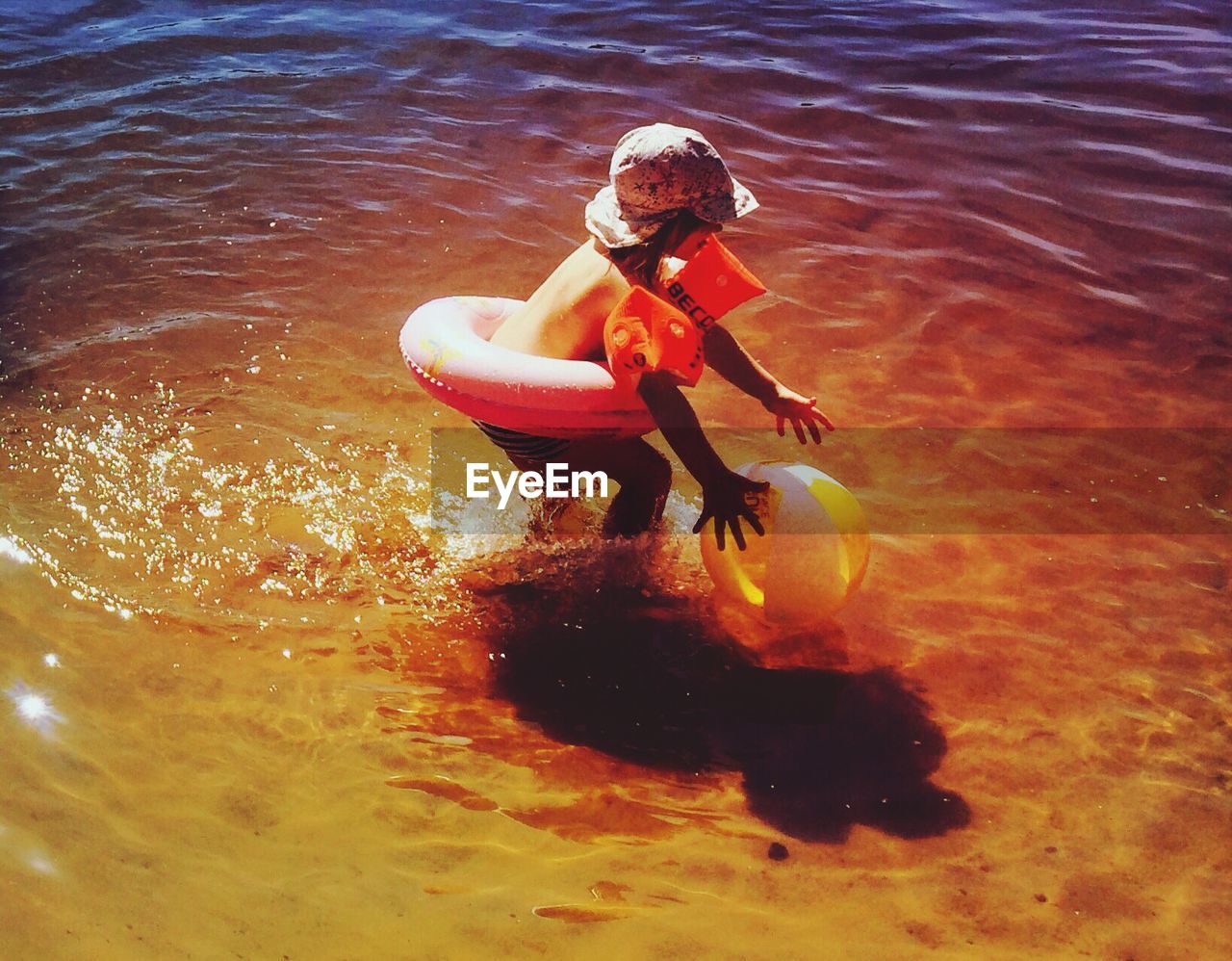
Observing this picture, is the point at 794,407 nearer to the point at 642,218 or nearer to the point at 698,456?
the point at 698,456

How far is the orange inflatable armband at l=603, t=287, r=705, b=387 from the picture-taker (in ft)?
10.6

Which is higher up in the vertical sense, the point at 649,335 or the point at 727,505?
the point at 649,335

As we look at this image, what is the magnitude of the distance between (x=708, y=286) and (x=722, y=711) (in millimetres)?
1365

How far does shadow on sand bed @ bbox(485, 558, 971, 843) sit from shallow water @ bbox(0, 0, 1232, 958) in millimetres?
14

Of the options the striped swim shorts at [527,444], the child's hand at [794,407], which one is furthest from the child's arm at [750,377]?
the striped swim shorts at [527,444]

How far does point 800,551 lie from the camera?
3.45m

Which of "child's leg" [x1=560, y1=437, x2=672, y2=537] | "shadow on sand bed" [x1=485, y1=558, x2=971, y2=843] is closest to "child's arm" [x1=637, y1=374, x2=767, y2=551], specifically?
"child's leg" [x1=560, y1=437, x2=672, y2=537]

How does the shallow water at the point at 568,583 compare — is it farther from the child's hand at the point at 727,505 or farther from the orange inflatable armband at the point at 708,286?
the orange inflatable armband at the point at 708,286

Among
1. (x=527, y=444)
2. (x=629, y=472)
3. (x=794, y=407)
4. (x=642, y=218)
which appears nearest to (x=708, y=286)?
(x=642, y=218)

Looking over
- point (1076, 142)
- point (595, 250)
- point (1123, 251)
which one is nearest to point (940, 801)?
point (595, 250)

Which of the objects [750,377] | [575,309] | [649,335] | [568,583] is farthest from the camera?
[568,583]

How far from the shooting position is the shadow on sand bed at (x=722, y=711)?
3.14 metres

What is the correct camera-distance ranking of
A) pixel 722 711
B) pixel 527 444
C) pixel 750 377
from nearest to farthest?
pixel 722 711, pixel 750 377, pixel 527 444

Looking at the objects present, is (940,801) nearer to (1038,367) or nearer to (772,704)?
(772,704)
